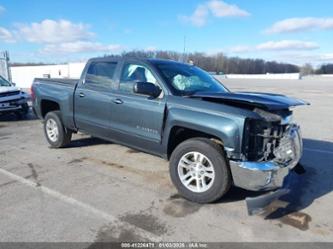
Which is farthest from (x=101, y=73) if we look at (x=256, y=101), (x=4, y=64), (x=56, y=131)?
(x=4, y=64)

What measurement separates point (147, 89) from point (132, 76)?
825 millimetres

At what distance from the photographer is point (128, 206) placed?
4.18 metres

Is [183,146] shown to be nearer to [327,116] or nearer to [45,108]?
[45,108]

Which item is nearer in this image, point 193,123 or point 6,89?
point 193,123

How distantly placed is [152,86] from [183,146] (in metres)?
0.97

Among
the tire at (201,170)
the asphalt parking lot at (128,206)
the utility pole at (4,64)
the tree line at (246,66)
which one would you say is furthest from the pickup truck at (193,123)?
the tree line at (246,66)

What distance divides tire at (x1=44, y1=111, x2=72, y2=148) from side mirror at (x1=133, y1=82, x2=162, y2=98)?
2.77 m

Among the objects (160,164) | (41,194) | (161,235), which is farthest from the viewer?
(160,164)

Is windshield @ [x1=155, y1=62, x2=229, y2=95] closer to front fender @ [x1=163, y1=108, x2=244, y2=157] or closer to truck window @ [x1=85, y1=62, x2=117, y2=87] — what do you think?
front fender @ [x1=163, y1=108, x2=244, y2=157]

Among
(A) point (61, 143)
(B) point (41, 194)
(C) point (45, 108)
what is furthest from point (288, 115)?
(C) point (45, 108)

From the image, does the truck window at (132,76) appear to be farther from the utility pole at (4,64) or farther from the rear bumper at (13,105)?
the utility pole at (4,64)

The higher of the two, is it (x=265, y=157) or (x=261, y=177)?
(x=265, y=157)

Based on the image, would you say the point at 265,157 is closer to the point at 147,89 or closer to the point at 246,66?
the point at 147,89

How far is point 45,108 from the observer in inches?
288
